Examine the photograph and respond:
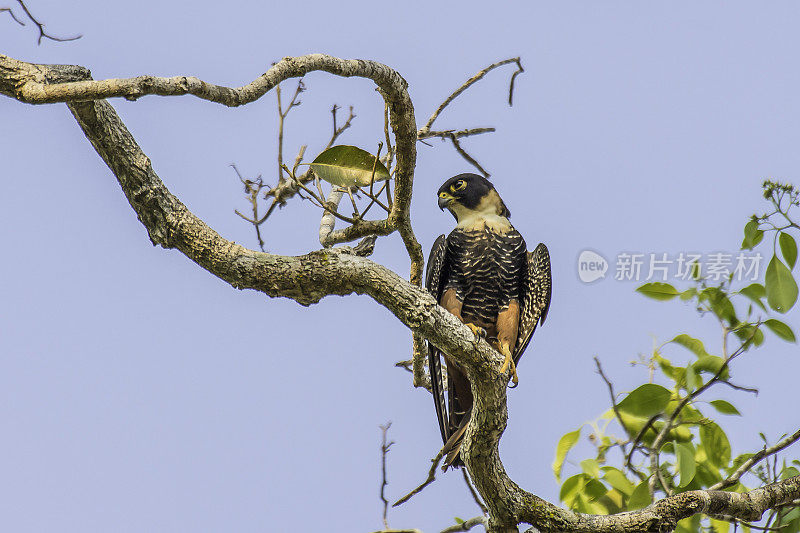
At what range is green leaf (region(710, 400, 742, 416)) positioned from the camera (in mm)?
4078

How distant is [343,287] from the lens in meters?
3.45

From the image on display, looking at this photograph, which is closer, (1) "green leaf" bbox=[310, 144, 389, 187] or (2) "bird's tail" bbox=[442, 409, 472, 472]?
(1) "green leaf" bbox=[310, 144, 389, 187]

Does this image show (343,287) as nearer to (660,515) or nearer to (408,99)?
(408,99)

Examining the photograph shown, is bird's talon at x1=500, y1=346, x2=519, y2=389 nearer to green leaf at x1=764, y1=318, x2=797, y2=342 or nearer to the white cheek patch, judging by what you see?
the white cheek patch

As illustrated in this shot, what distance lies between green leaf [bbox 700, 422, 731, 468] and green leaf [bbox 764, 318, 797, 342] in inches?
25.6

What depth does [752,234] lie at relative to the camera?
154 inches

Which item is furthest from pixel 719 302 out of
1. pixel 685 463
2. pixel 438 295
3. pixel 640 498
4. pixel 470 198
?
pixel 470 198

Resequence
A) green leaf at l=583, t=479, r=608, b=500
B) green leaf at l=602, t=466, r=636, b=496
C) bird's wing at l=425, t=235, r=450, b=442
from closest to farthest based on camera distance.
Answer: green leaf at l=602, t=466, r=636, b=496, green leaf at l=583, t=479, r=608, b=500, bird's wing at l=425, t=235, r=450, b=442

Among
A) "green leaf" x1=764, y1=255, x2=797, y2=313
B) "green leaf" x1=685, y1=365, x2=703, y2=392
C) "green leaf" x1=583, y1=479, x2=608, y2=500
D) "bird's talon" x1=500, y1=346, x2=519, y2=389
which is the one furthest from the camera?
"green leaf" x1=583, y1=479, x2=608, y2=500

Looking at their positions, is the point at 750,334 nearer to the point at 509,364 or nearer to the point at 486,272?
the point at 509,364

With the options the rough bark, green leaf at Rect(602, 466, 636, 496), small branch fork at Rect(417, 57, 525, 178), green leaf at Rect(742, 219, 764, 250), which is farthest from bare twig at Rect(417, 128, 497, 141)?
green leaf at Rect(602, 466, 636, 496)

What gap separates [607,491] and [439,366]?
1.23m

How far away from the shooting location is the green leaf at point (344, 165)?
3.71 m

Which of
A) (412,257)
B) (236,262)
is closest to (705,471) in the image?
(412,257)
